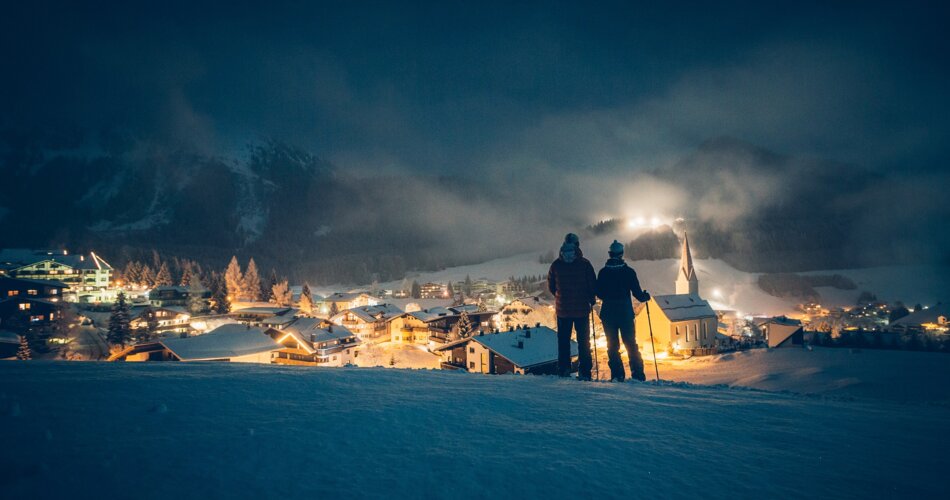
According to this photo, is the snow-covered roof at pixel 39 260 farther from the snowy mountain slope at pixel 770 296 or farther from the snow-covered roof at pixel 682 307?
the snow-covered roof at pixel 682 307

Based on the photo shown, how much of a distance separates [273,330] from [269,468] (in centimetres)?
5533

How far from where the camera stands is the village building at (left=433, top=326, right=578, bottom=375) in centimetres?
2892

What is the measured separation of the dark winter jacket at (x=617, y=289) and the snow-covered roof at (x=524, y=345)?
62.9 feet

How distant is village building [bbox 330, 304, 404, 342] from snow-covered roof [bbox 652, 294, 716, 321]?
3912 cm

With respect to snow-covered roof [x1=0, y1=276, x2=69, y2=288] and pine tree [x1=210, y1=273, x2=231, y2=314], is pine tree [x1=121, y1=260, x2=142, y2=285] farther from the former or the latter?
snow-covered roof [x1=0, y1=276, x2=69, y2=288]

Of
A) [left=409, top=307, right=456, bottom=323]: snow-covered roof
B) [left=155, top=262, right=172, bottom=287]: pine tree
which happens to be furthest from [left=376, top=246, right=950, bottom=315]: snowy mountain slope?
[left=155, top=262, right=172, bottom=287]: pine tree

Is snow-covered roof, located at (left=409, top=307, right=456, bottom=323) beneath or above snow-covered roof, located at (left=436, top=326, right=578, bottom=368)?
above

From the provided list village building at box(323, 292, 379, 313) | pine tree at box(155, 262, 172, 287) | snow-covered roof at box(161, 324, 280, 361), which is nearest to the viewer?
snow-covered roof at box(161, 324, 280, 361)

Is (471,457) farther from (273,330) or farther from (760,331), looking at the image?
(760,331)

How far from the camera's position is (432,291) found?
5266 inches

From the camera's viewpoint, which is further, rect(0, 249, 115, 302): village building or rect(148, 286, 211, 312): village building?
rect(148, 286, 211, 312): village building

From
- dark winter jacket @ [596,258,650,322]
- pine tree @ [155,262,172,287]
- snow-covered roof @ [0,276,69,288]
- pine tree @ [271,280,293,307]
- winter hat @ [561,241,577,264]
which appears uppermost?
pine tree @ [155,262,172,287]

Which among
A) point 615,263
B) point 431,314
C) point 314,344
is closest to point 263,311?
point 431,314

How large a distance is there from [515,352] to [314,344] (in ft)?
80.3
